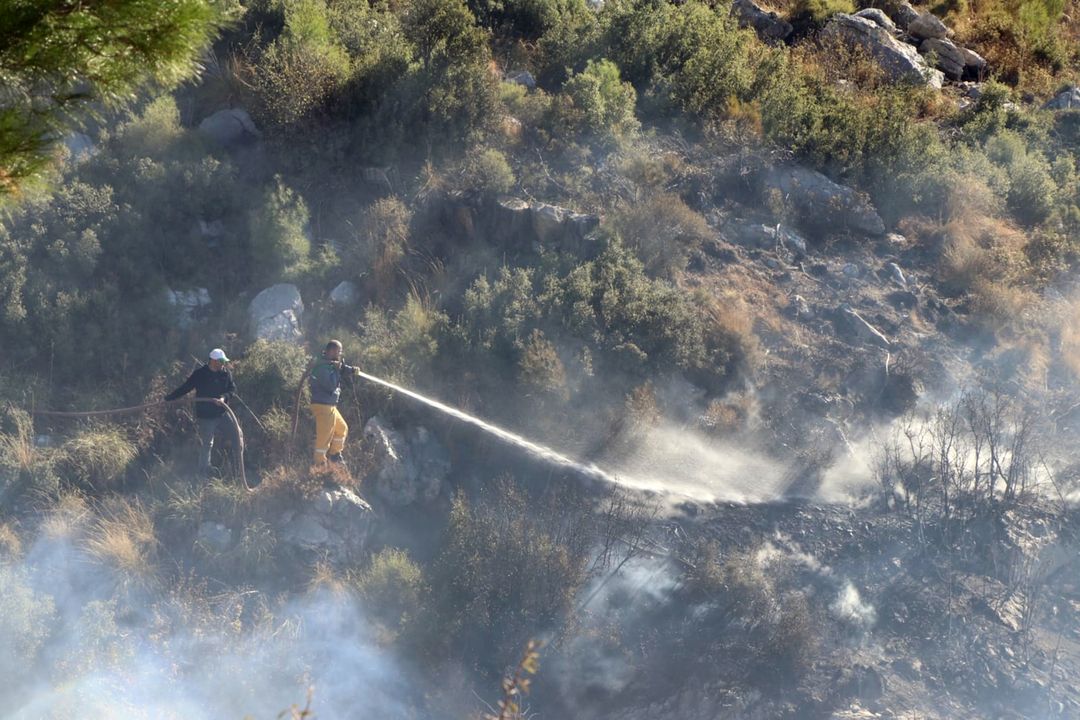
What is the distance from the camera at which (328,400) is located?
1050cm

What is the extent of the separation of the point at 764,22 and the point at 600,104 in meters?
6.47

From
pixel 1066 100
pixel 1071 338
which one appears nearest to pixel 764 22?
pixel 1066 100

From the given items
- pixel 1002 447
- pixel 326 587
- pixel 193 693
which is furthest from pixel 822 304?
pixel 193 693

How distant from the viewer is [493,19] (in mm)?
16812

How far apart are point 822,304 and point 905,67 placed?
7553 mm

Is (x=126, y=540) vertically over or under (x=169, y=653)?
over

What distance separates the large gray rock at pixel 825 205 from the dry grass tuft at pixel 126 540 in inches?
415

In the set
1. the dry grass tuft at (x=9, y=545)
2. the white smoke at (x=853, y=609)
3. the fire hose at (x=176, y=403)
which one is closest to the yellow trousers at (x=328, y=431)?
the fire hose at (x=176, y=403)

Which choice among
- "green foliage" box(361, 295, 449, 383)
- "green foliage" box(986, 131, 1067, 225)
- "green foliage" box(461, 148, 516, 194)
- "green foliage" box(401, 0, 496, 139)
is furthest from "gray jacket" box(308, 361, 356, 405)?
"green foliage" box(986, 131, 1067, 225)

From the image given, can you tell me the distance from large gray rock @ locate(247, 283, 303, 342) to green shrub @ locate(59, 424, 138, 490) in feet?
7.38

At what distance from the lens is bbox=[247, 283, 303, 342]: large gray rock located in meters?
12.2

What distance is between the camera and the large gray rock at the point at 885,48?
18.1 metres

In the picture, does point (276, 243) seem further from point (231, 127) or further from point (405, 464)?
point (405, 464)

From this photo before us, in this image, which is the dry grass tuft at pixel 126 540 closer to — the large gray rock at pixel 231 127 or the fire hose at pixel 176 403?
the fire hose at pixel 176 403
